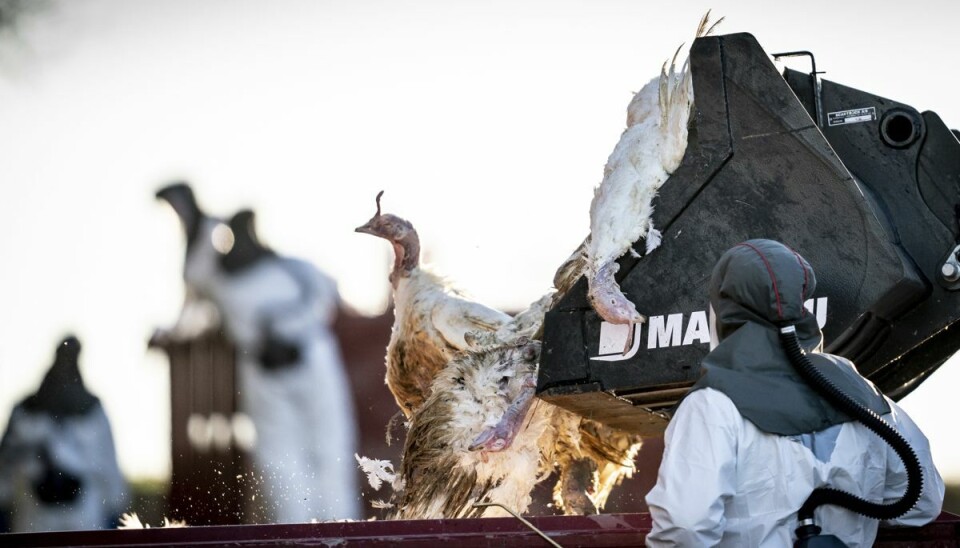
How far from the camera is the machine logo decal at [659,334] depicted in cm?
378

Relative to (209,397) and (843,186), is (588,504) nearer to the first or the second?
(843,186)

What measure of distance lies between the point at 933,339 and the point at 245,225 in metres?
6.59

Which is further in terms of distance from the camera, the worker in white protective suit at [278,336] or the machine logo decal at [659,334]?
the worker in white protective suit at [278,336]

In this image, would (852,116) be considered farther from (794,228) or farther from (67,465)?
(67,465)

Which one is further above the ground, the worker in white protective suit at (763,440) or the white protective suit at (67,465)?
the worker in white protective suit at (763,440)

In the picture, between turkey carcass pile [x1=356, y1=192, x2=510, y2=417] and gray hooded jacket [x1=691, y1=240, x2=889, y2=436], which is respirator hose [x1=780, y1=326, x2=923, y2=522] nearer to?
gray hooded jacket [x1=691, y1=240, x2=889, y2=436]

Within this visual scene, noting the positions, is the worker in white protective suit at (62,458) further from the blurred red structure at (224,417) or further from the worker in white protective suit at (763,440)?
the worker in white protective suit at (763,440)

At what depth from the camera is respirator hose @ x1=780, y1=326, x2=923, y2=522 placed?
2539 millimetres

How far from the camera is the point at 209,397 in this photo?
30.4ft

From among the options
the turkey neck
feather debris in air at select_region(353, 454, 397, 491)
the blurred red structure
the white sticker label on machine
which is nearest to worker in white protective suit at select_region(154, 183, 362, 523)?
the blurred red structure

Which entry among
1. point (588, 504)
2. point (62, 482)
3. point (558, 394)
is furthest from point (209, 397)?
point (558, 394)

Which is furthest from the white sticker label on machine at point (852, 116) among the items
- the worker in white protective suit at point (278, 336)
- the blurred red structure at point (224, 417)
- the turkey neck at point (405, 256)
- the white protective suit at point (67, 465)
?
the white protective suit at point (67, 465)

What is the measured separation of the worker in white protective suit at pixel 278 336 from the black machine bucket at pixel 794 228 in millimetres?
5368

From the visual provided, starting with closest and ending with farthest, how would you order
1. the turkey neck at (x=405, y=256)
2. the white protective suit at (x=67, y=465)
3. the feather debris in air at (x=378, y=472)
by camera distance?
1. the feather debris in air at (x=378, y=472)
2. the turkey neck at (x=405, y=256)
3. the white protective suit at (x=67, y=465)
